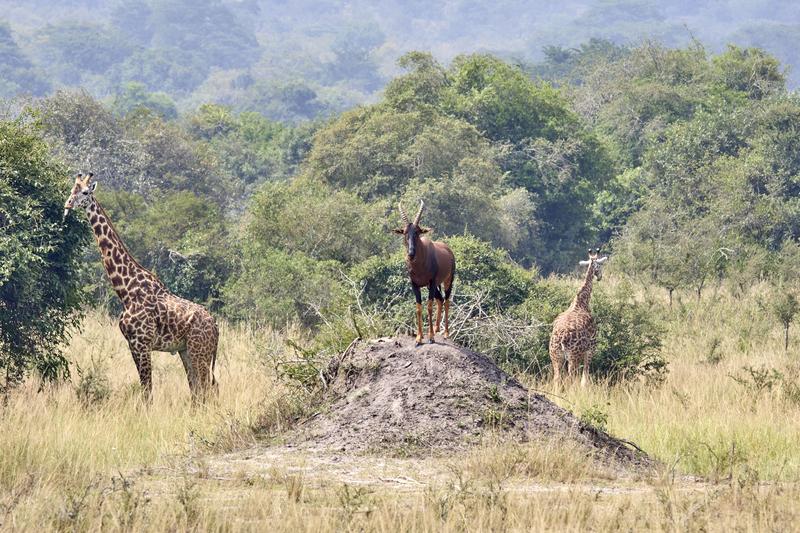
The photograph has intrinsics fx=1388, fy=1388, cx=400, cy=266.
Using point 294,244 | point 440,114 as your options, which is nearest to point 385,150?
point 440,114

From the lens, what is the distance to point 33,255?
13898 millimetres

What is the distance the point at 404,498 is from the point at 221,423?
295 cm

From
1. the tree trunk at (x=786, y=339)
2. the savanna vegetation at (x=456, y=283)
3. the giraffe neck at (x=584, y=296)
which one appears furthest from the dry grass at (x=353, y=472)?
the tree trunk at (x=786, y=339)

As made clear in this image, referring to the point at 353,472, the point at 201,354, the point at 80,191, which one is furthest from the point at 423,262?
the point at 80,191

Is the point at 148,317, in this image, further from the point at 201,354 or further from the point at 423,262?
the point at 423,262

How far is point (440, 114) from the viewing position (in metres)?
37.3

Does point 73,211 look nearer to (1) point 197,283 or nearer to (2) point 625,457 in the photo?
(2) point 625,457

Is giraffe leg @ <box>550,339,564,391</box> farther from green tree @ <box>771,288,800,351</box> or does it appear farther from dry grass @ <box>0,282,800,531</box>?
green tree @ <box>771,288,800,351</box>

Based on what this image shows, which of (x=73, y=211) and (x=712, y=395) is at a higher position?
(x=73, y=211)

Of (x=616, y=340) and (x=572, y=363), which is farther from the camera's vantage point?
(x=616, y=340)

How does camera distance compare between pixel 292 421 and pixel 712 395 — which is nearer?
pixel 292 421

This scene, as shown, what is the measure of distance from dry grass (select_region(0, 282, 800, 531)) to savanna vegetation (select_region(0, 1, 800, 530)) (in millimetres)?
36

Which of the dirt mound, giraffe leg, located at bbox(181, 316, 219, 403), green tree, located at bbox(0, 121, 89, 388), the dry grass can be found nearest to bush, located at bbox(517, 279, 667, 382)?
the dry grass

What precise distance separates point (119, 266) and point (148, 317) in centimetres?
65
